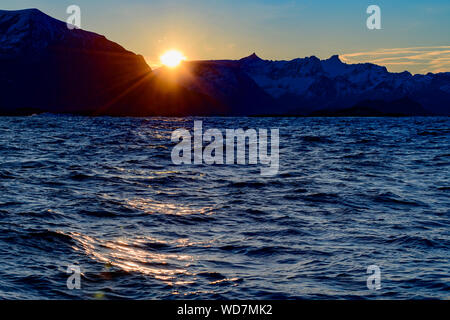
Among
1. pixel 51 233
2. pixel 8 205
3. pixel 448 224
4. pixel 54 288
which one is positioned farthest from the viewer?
pixel 8 205

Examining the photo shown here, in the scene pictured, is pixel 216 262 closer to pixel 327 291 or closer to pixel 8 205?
pixel 327 291

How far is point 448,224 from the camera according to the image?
14.1m

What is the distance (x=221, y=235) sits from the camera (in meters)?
12.8

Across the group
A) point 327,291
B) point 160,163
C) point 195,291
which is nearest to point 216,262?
point 195,291

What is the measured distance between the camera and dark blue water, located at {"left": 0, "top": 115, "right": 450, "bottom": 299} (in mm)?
8820

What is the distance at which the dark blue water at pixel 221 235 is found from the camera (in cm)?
882
